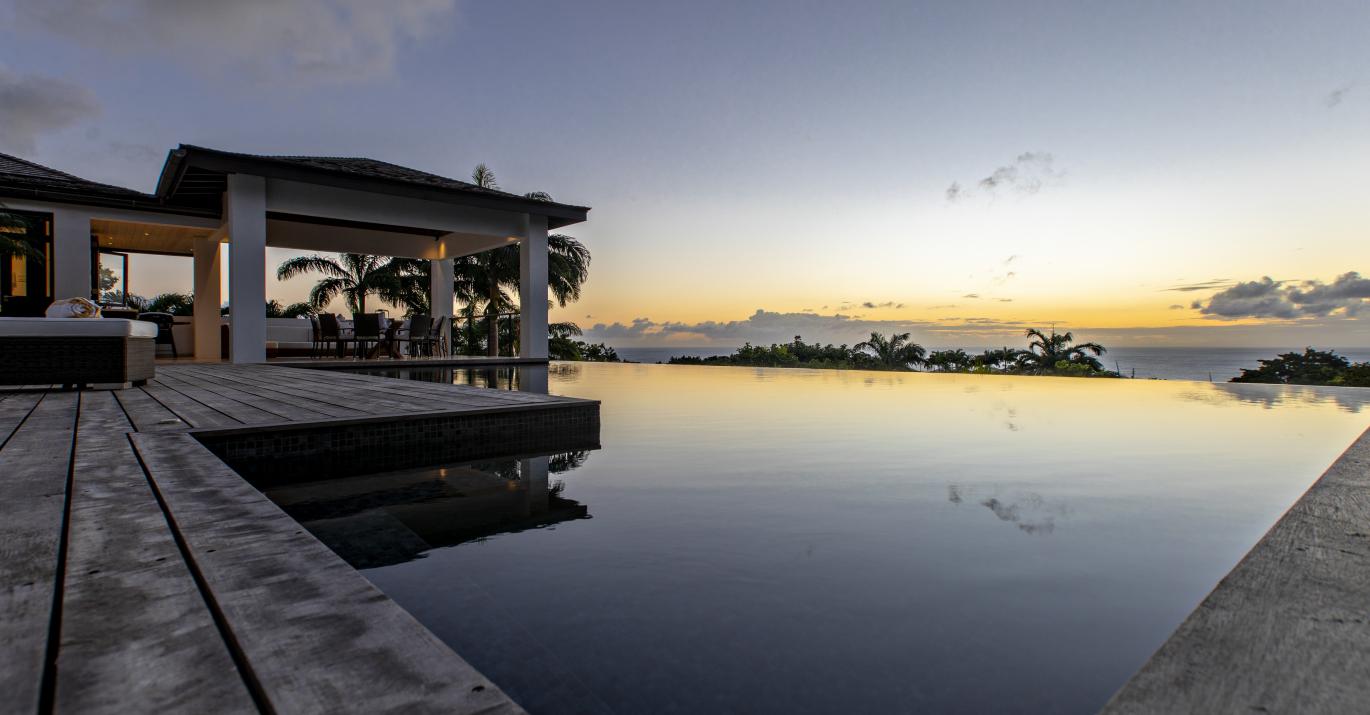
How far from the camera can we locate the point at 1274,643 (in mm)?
819

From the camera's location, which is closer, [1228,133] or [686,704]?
[686,704]

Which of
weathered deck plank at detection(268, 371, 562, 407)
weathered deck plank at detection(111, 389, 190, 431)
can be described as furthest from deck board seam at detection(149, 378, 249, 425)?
weathered deck plank at detection(268, 371, 562, 407)

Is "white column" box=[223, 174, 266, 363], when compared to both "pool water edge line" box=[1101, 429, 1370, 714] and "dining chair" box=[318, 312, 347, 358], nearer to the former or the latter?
"dining chair" box=[318, 312, 347, 358]

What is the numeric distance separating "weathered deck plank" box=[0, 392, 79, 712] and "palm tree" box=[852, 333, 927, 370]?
15335mm

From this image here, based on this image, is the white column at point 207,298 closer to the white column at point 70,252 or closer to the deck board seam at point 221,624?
the white column at point 70,252

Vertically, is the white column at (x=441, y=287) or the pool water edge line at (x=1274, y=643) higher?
the white column at (x=441, y=287)

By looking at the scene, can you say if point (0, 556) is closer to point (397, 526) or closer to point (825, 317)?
point (397, 526)

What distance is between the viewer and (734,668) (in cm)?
133

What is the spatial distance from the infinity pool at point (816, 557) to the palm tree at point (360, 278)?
13409mm

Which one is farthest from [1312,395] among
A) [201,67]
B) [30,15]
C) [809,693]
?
[30,15]

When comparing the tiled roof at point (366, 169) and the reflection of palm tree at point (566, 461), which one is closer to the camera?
the reflection of palm tree at point (566, 461)

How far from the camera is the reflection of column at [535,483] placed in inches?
104

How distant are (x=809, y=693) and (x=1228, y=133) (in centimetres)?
1293

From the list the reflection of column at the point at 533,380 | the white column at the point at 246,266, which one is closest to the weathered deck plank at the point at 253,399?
the reflection of column at the point at 533,380
